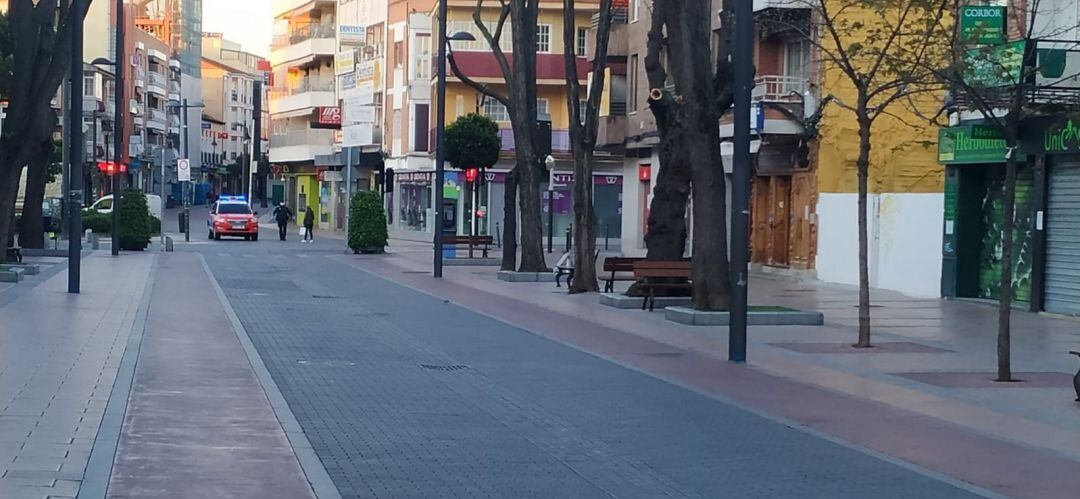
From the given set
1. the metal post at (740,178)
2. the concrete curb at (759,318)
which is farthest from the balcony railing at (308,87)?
the metal post at (740,178)

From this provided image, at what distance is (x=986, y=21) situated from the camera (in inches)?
737

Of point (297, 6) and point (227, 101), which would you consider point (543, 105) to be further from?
point (227, 101)

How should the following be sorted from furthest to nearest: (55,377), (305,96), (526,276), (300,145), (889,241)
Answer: (300,145), (305,96), (526,276), (889,241), (55,377)

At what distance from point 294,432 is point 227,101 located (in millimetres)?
155742

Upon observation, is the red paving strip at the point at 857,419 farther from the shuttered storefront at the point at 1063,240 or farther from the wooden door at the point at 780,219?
the wooden door at the point at 780,219

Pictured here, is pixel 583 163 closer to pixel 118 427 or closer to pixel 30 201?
pixel 30 201

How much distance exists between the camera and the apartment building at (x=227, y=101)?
515ft

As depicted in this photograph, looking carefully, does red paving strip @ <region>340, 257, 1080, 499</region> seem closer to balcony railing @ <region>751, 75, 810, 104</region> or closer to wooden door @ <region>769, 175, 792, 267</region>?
balcony railing @ <region>751, 75, 810, 104</region>

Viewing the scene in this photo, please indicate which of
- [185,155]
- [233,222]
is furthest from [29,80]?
[185,155]

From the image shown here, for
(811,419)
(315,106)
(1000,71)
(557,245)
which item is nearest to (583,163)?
(1000,71)

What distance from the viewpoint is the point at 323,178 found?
87062 mm

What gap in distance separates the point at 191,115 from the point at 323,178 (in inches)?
2149

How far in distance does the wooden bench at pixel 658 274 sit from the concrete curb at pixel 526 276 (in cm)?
855

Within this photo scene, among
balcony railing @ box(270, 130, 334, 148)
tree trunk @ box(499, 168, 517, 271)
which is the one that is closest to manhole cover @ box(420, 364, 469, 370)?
tree trunk @ box(499, 168, 517, 271)
